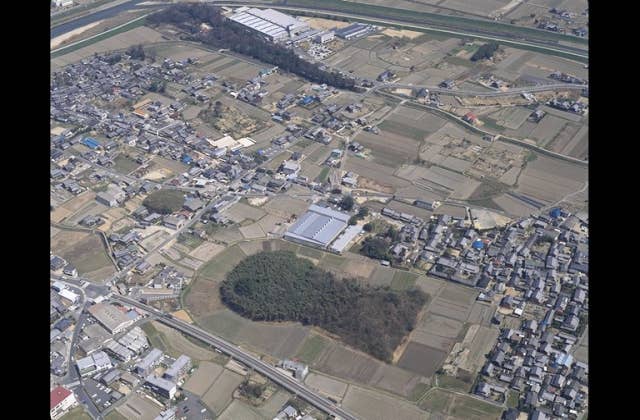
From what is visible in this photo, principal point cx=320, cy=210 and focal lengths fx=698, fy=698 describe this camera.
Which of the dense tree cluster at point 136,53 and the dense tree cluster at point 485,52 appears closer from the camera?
the dense tree cluster at point 136,53

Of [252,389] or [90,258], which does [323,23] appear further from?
[252,389]

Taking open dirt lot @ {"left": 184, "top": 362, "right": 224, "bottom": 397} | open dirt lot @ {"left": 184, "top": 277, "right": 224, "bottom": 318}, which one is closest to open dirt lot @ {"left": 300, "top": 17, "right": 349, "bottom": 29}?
open dirt lot @ {"left": 184, "top": 277, "right": 224, "bottom": 318}

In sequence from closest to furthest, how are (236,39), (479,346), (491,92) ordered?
(479,346)
(491,92)
(236,39)

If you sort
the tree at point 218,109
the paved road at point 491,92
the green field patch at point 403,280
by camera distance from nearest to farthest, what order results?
the green field patch at point 403,280 < the tree at point 218,109 < the paved road at point 491,92

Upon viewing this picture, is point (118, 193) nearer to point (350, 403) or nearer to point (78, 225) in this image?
point (78, 225)

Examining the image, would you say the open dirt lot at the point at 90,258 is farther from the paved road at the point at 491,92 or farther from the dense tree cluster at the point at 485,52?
the dense tree cluster at the point at 485,52

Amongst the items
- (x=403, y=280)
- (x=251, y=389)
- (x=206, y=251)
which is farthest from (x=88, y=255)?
(x=403, y=280)

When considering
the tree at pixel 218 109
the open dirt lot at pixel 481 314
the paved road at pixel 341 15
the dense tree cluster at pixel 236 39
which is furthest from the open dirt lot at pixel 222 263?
the paved road at pixel 341 15
